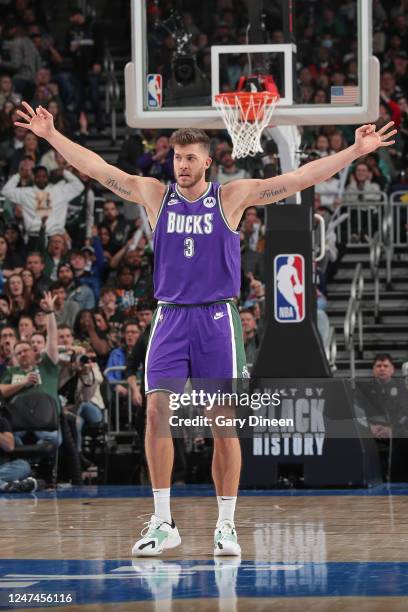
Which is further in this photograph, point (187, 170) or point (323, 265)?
point (323, 265)

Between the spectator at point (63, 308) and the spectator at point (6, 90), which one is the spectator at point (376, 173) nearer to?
the spectator at point (63, 308)

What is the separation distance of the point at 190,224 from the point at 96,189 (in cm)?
1268

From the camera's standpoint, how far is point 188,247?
8.76 m

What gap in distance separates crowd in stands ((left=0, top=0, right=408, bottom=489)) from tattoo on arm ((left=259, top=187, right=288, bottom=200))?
4.63 metres

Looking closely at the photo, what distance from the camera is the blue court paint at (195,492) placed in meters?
12.7

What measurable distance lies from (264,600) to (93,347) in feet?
32.6

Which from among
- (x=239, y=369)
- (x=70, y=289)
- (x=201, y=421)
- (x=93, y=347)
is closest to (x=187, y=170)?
(x=239, y=369)

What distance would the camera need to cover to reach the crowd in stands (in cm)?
1560

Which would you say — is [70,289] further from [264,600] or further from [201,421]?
[264,600]

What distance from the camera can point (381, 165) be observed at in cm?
2000

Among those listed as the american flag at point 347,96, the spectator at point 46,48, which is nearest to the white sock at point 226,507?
the american flag at point 347,96

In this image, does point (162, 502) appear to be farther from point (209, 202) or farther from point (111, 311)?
point (111, 311)

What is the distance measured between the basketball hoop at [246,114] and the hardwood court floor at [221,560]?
314 centimetres

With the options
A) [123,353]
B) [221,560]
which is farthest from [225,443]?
[123,353]
